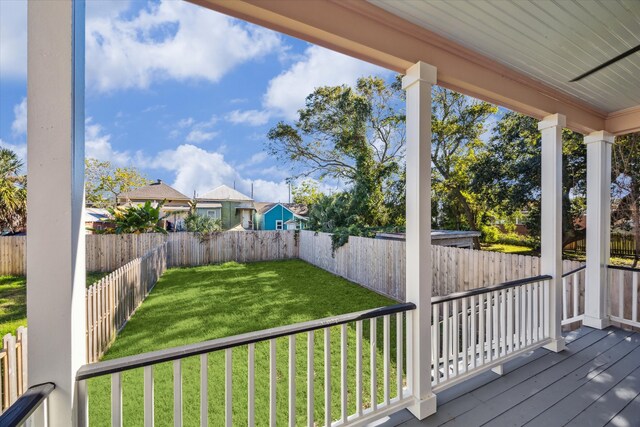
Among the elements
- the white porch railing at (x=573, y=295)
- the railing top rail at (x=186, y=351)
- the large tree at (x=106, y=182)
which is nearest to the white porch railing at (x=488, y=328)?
the railing top rail at (x=186, y=351)

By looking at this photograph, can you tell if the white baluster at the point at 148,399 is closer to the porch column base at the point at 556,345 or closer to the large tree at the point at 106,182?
the porch column base at the point at 556,345

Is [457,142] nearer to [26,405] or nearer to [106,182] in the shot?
[26,405]

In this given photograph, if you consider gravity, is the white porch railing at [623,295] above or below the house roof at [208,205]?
below

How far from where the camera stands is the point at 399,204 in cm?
1091

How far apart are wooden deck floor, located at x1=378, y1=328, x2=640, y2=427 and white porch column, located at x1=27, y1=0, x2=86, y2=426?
1999 mm

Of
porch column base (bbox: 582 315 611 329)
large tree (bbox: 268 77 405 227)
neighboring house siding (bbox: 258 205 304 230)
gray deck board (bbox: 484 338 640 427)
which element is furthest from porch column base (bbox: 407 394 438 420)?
neighboring house siding (bbox: 258 205 304 230)

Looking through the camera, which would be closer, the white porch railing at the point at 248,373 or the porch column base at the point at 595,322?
the white porch railing at the point at 248,373

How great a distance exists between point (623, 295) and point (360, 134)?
28.2 ft

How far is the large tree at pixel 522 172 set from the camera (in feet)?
26.4

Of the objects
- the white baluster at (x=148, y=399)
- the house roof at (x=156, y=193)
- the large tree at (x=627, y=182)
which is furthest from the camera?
the house roof at (x=156, y=193)

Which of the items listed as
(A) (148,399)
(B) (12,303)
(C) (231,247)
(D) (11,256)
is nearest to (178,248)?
(C) (231,247)

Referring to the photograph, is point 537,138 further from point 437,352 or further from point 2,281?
point 2,281

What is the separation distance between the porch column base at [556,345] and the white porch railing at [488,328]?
0.09 metres

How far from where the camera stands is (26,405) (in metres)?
1.03
